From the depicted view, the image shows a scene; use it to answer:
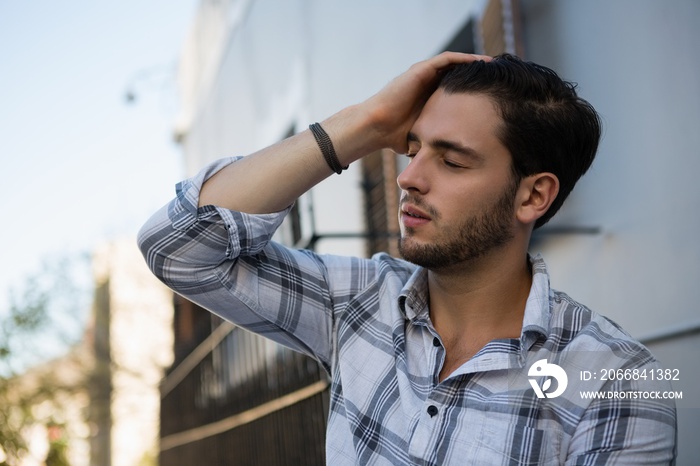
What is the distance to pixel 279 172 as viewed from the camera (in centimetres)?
214

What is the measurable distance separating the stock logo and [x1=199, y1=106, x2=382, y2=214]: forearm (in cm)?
73

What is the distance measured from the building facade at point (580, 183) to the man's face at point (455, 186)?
1229 millimetres

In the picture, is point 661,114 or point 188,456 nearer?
point 661,114

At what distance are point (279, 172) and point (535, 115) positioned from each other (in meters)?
0.69

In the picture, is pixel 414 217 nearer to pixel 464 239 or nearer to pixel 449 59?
pixel 464 239

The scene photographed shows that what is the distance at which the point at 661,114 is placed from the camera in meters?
3.26

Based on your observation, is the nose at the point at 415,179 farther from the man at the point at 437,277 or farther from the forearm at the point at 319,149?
the forearm at the point at 319,149

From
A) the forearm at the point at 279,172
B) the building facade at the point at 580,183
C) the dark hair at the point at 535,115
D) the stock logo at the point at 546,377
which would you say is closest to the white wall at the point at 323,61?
the building facade at the point at 580,183

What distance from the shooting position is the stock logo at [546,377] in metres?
1.85

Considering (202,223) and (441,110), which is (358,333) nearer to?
(202,223)

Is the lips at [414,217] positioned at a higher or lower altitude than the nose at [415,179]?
lower

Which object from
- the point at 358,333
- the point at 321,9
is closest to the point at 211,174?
the point at 358,333

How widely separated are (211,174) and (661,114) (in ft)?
6.32

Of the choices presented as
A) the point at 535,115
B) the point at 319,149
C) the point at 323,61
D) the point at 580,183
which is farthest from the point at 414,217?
the point at 323,61
